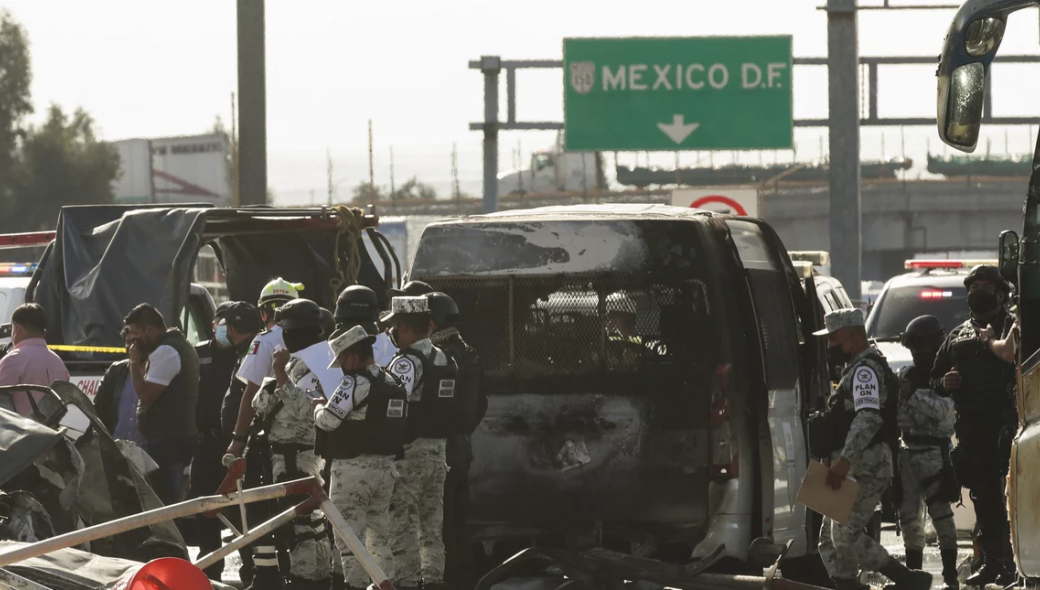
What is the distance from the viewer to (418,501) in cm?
866

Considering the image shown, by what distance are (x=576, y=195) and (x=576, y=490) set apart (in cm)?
6167

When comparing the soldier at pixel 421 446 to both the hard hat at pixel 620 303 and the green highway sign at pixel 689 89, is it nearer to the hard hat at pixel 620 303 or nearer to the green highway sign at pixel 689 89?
the hard hat at pixel 620 303

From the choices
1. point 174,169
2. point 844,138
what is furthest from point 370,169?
point 844,138

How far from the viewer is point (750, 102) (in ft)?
89.8

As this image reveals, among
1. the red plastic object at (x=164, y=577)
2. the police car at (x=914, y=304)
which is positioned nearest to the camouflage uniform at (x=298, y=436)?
the red plastic object at (x=164, y=577)

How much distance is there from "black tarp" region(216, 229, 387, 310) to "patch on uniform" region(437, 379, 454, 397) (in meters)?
4.85

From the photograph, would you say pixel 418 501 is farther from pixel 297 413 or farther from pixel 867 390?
pixel 867 390

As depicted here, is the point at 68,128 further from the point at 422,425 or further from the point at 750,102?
the point at 422,425

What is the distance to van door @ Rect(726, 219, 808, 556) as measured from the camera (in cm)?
879

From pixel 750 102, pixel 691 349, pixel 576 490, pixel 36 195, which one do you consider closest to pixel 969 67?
pixel 691 349

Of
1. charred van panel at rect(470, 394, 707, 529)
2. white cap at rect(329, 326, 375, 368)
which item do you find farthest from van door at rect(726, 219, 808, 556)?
white cap at rect(329, 326, 375, 368)

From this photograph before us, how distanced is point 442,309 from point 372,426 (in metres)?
0.70

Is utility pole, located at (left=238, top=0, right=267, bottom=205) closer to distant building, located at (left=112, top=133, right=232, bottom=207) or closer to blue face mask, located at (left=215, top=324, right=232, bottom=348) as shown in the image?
blue face mask, located at (left=215, top=324, right=232, bottom=348)

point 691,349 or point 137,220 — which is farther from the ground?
point 137,220
